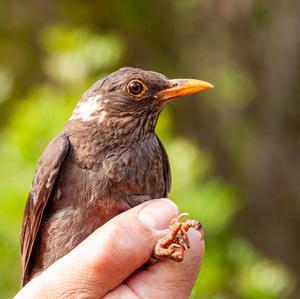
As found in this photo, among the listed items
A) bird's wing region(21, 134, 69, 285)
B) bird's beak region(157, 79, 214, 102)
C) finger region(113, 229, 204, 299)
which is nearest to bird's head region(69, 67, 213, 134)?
bird's beak region(157, 79, 214, 102)

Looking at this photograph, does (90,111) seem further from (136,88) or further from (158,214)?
(158,214)

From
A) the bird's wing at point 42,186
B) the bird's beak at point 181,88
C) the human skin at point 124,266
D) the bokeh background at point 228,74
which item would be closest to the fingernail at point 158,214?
the human skin at point 124,266

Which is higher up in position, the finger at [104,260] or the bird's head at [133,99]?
the bird's head at [133,99]

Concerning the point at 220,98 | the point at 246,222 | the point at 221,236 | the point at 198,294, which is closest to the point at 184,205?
the point at 198,294

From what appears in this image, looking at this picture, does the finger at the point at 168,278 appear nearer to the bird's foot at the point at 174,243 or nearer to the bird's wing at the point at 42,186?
the bird's foot at the point at 174,243

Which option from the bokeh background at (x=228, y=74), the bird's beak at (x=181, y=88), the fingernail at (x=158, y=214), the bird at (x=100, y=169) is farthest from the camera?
the bokeh background at (x=228, y=74)

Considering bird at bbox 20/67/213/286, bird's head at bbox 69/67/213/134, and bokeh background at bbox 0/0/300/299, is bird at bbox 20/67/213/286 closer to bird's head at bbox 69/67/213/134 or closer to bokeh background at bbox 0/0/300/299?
bird's head at bbox 69/67/213/134

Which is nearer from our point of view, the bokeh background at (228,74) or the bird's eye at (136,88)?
the bird's eye at (136,88)
